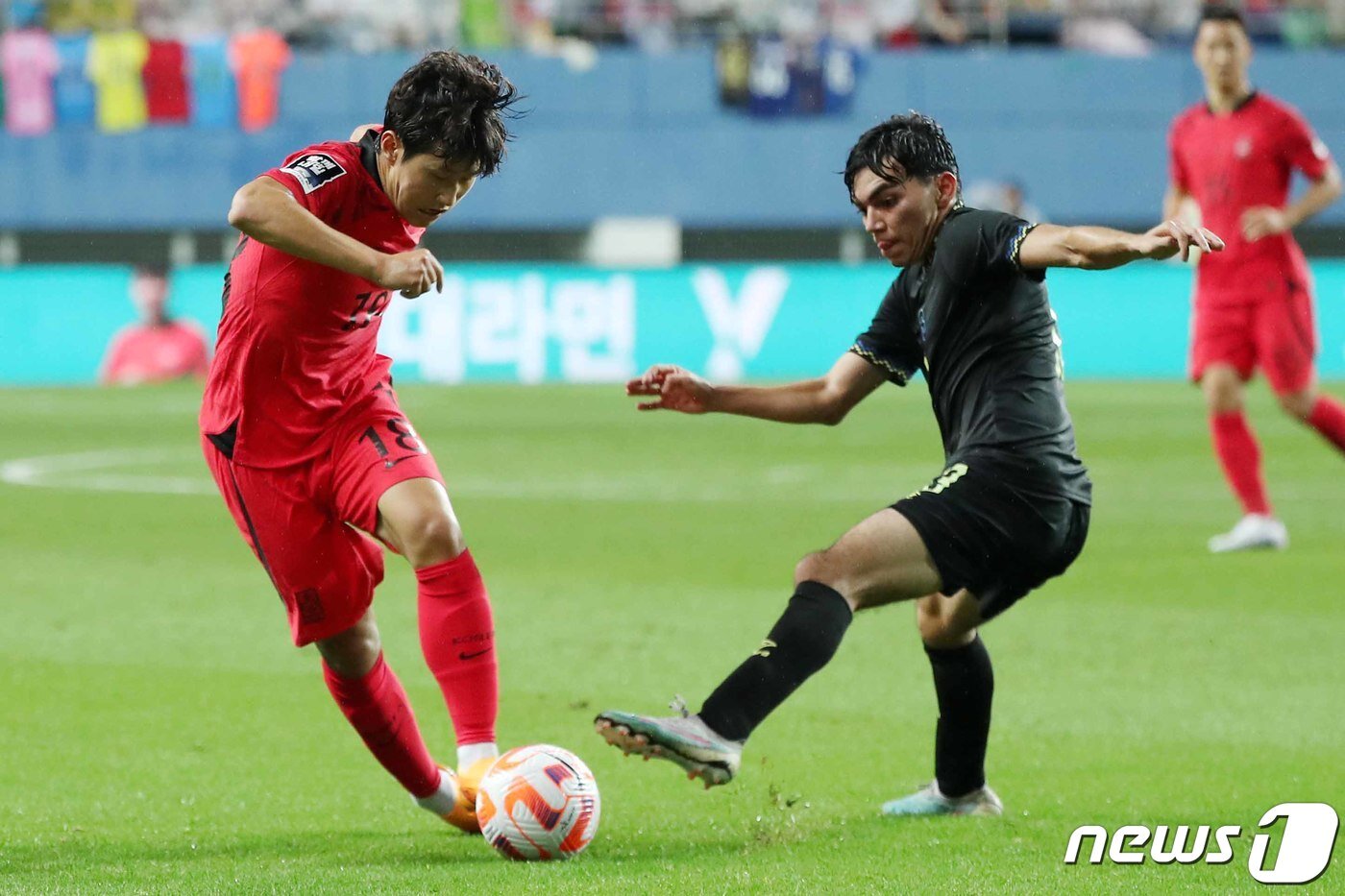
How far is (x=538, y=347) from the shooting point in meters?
27.1

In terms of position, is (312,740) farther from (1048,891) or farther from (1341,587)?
(1341,587)

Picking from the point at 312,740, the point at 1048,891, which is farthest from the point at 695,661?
the point at 1048,891

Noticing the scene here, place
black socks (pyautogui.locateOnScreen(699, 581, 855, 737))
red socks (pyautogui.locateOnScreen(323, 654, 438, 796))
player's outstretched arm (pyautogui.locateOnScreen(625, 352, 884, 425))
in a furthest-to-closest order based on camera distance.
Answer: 1. player's outstretched arm (pyautogui.locateOnScreen(625, 352, 884, 425))
2. red socks (pyautogui.locateOnScreen(323, 654, 438, 796))
3. black socks (pyautogui.locateOnScreen(699, 581, 855, 737))

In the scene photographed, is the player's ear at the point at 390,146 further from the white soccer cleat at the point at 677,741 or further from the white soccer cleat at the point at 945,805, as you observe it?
the white soccer cleat at the point at 945,805

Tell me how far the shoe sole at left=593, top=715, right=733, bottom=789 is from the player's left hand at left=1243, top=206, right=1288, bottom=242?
5.97m

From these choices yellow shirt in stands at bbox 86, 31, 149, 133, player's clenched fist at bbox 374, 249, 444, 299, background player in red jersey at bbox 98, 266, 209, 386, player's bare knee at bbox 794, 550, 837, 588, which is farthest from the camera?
yellow shirt in stands at bbox 86, 31, 149, 133

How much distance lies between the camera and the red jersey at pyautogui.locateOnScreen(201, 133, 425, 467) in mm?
4680

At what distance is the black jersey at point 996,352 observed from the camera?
4.40 metres

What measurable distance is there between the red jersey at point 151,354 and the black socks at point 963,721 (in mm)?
23003

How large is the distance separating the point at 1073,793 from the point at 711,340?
22056 mm

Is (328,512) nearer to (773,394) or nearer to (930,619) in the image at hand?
(773,394)

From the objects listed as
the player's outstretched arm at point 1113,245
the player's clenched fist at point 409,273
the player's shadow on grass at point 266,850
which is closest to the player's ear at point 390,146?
the player's clenched fist at point 409,273

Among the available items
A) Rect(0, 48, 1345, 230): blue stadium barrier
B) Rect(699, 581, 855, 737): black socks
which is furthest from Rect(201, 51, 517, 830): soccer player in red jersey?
Rect(0, 48, 1345, 230): blue stadium barrier

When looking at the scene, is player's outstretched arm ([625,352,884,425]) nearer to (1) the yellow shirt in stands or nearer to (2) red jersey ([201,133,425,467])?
(2) red jersey ([201,133,425,467])
